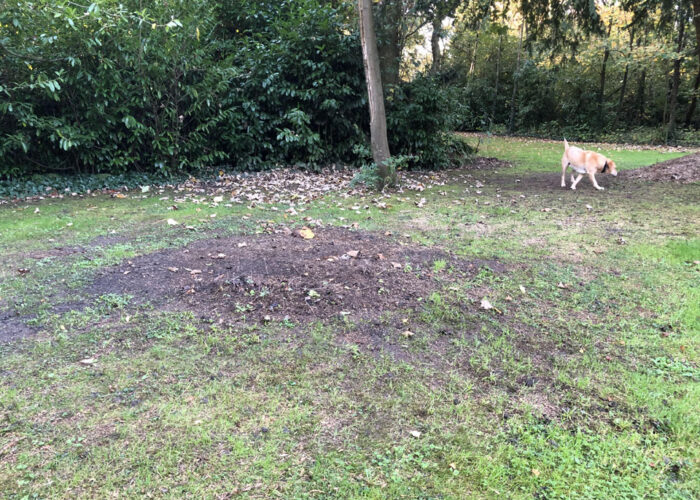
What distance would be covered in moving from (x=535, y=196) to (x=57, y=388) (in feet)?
23.1

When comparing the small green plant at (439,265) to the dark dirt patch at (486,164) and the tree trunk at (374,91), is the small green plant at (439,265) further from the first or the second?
the dark dirt patch at (486,164)

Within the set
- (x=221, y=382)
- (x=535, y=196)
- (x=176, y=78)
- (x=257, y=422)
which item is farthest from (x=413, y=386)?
(x=176, y=78)

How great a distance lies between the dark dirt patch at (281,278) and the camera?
10.1 feet

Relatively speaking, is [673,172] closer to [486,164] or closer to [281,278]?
[486,164]

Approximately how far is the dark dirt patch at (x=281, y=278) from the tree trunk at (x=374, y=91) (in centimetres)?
367

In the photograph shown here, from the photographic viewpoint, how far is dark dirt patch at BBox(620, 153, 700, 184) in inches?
331

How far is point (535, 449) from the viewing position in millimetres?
1863

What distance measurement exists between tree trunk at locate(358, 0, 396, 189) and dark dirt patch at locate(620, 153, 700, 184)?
541 centimetres

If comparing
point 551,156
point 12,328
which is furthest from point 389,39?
point 12,328

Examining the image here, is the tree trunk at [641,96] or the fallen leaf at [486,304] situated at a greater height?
the tree trunk at [641,96]

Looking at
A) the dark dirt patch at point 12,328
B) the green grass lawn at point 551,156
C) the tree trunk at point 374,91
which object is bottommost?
the green grass lawn at point 551,156

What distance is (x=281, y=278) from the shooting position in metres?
3.37

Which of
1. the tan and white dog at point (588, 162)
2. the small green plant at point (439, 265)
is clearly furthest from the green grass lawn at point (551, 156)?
the small green plant at point (439, 265)

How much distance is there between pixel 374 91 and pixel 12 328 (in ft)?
20.7
